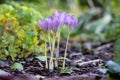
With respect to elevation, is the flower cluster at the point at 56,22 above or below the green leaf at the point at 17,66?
above

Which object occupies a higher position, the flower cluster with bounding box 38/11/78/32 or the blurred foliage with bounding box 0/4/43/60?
the blurred foliage with bounding box 0/4/43/60

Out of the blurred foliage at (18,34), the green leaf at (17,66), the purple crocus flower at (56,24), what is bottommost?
the green leaf at (17,66)

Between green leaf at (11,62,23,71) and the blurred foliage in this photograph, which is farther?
Answer: the blurred foliage

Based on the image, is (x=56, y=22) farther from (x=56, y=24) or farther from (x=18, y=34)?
(x=18, y=34)

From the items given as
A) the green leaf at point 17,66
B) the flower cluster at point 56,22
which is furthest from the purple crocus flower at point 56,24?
the green leaf at point 17,66

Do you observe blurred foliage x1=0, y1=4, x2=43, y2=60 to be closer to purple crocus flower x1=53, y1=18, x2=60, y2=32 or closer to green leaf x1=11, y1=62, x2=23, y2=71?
green leaf x1=11, y1=62, x2=23, y2=71

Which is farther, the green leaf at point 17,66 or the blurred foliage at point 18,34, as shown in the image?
the blurred foliage at point 18,34

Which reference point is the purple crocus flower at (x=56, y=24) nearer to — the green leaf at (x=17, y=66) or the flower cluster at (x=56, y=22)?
Result: the flower cluster at (x=56, y=22)

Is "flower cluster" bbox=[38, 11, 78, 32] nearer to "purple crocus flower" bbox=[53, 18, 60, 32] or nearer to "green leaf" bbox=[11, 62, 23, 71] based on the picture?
"purple crocus flower" bbox=[53, 18, 60, 32]

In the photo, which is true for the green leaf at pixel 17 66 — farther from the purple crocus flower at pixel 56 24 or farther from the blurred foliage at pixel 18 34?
the purple crocus flower at pixel 56 24

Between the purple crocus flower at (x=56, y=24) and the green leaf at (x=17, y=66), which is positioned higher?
the purple crocus flower at (x=56, y=24)

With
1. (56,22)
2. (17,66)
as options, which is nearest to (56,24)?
(56,22)

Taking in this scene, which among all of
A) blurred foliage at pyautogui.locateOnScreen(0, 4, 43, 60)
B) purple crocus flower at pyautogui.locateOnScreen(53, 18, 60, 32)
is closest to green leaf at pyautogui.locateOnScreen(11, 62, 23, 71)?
blurred foliage at pyautogui.locateOnScreen(0, 4, 43, 60)

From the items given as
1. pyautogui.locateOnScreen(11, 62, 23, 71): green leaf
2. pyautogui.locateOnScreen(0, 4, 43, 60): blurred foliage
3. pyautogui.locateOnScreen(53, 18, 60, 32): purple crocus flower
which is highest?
pyautogui.locateOnScreen(0, 4, 43, 60): blurred foliage
